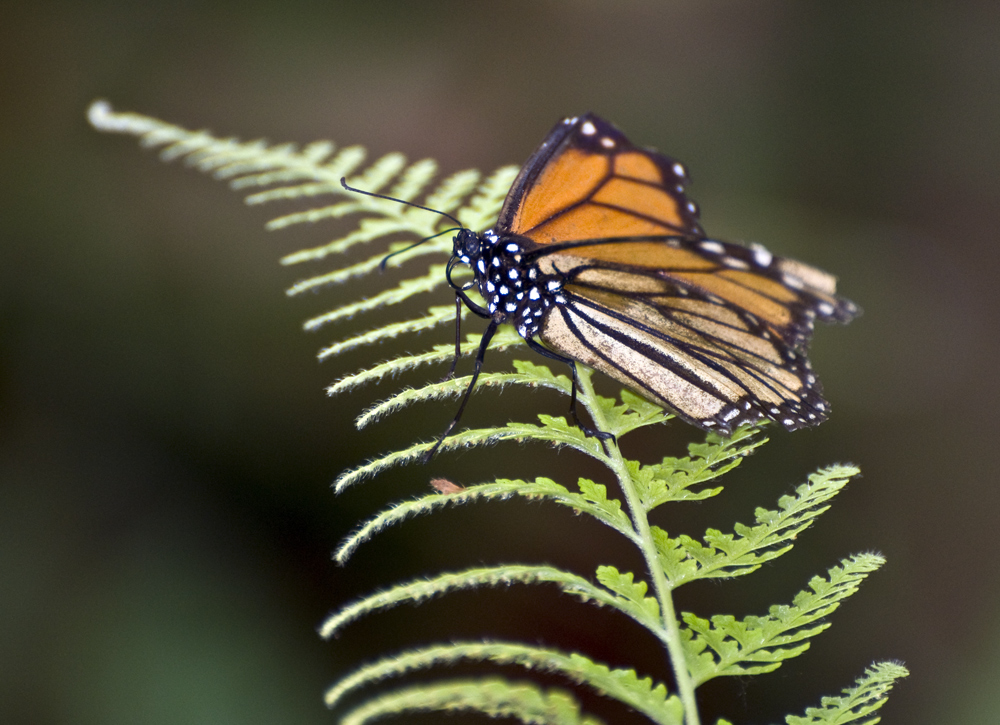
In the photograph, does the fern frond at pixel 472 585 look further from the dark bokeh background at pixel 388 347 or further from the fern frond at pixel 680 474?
the dark bokeh background at pixel 388 347

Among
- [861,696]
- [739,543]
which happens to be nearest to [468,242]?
[739,543]

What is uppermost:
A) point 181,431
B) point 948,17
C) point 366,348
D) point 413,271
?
point 948,17

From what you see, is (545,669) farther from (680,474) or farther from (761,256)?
(761,256)

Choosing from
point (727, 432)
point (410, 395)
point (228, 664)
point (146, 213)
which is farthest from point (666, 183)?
point (146, 213)

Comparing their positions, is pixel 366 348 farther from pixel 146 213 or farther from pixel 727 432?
pixel 727 432

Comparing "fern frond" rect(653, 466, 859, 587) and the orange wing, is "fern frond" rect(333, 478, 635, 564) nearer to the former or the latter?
"fern frond" rect(653, 466, 859, 587)
